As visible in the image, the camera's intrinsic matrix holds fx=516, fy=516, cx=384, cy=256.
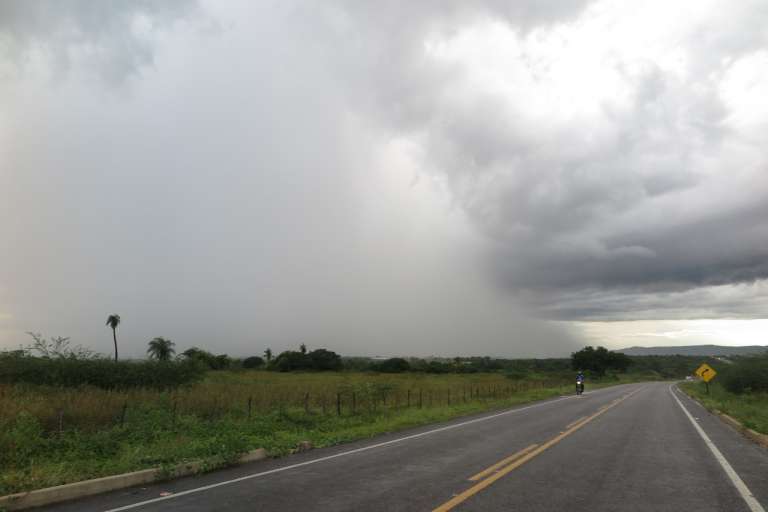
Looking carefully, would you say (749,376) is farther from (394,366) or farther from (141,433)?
(394,366)

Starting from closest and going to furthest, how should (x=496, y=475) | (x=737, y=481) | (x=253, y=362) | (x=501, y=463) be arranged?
(x=737, y=481) < (x=496, y=475) < (x=501, y=463) < (x=253, y=362)

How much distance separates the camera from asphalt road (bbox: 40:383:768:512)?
23.2 feet

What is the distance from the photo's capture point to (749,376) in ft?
136

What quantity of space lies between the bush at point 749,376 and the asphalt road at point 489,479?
32.8m

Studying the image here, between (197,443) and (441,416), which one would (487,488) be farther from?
(441,416)

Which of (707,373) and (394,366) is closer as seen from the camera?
(707,373)

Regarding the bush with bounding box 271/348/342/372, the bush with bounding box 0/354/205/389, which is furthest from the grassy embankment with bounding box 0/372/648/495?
the bush with bounding box 271/348/342/372

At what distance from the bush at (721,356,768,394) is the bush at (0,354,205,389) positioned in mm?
44582

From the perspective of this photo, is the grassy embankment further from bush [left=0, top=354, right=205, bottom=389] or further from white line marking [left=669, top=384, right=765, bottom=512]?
bush [left=0, top=354, right=205, bottom=389]

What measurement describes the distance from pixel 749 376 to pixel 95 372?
49022 mm

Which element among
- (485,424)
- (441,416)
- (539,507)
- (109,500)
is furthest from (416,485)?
(441,416)

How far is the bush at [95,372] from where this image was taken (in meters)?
30.6

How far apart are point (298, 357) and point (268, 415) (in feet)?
289

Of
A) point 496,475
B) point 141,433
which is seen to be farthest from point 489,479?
point 141,433
